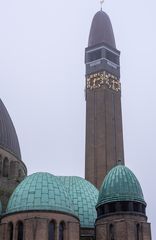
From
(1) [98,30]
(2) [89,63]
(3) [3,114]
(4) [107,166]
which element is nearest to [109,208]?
(3) [3,114]

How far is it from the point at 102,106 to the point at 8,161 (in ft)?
67.5

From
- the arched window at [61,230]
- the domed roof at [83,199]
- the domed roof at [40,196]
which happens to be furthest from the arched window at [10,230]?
the domed roof at [83,199]

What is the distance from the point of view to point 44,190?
110 ft

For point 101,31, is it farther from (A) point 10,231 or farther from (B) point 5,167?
(A) point 10,231

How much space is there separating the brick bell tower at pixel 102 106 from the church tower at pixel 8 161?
46.3ft

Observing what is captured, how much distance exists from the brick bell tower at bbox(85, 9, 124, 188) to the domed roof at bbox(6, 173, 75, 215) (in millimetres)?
21374

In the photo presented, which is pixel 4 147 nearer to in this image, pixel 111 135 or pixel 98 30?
pixel 111 135

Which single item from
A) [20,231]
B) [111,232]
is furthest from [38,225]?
[111,232]

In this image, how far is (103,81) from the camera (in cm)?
6050

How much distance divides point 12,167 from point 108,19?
3124 cm

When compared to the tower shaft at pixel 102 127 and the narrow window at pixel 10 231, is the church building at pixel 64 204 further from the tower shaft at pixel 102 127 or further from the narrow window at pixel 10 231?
the tower shaft at pixel 102 127

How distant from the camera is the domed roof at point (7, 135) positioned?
42500mm

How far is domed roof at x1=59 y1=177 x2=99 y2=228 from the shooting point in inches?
1478

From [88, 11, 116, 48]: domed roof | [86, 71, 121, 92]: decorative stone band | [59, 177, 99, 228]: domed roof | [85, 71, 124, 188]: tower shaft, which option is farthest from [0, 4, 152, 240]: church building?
[88, 11, 116, 48]: domed roof
